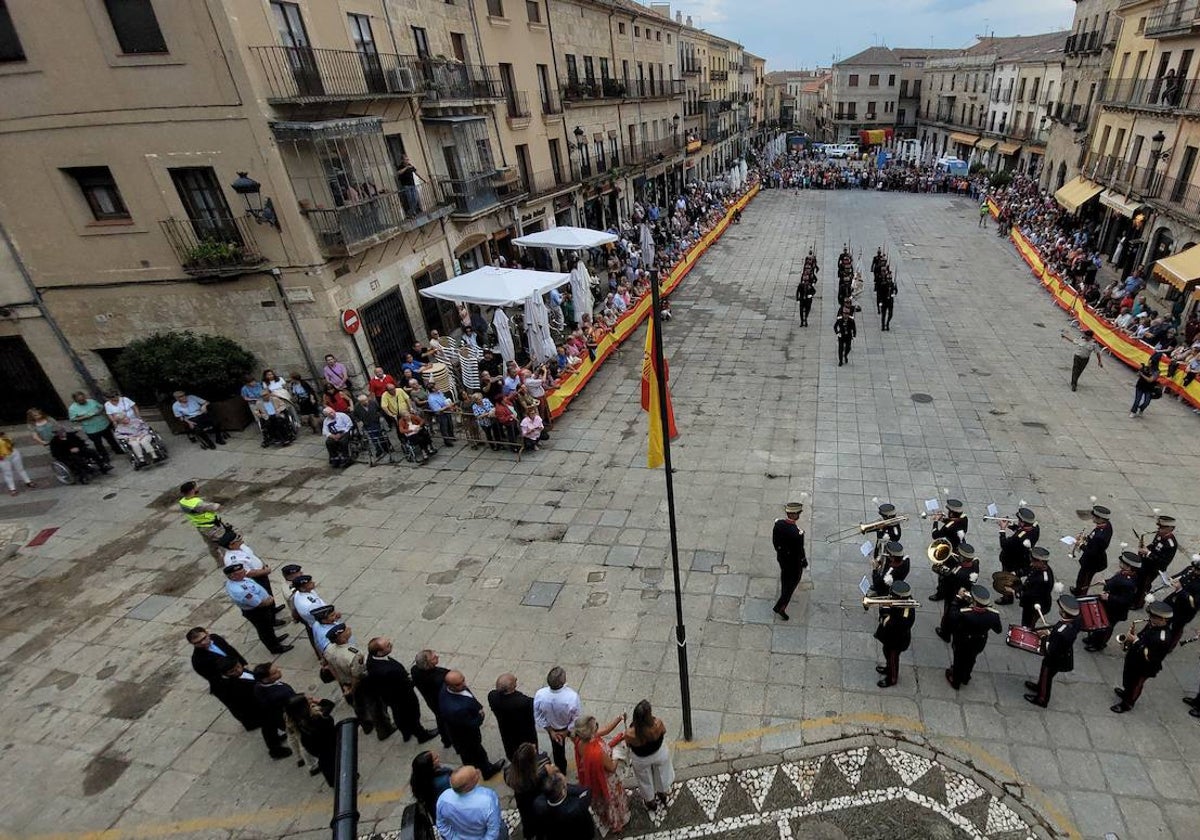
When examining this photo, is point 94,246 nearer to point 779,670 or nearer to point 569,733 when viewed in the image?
point 569,733

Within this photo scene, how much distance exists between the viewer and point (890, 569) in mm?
7328

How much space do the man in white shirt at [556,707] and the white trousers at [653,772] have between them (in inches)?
26.3

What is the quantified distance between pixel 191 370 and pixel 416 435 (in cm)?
547

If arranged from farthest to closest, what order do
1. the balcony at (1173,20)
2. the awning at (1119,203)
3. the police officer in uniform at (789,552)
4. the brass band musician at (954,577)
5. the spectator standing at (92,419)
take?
the awning at (1119,203) < the balcony at (1173,20) < the spectator standing at (92,419) < the police officer in uniform at (789,552) < the brass band musician at (954,577)

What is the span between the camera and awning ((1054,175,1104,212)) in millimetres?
25391

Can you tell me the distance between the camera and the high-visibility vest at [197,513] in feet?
28.5

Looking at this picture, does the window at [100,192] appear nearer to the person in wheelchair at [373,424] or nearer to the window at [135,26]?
the window at [135,26]

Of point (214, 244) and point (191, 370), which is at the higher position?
point (214, 244)

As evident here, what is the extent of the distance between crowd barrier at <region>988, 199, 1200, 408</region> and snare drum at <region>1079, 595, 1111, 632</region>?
885 cm

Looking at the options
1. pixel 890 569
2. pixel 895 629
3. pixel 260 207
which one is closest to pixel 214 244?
pixel 260 207

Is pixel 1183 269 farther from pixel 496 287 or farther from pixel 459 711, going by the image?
pixel 459 711

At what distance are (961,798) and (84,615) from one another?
37.6 feet

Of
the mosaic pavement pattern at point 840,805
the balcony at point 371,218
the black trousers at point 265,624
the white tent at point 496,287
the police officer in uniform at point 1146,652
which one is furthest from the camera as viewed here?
the white tent at point 496,287

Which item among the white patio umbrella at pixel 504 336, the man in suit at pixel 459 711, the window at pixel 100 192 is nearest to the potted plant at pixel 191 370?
the window at pixel 100 192
